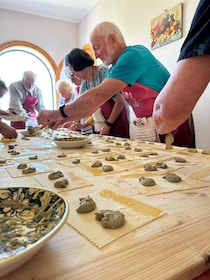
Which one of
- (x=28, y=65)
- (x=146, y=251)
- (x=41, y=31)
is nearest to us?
(x=146, y=251)

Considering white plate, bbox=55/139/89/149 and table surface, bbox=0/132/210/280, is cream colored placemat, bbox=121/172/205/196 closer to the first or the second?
table surface, bbox=0/132/210/280

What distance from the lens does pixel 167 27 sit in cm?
223

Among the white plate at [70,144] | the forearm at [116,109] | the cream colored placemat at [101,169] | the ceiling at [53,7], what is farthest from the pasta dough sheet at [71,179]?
the ceiling at [53,7]

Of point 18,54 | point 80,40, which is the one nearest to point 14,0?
point 18,54

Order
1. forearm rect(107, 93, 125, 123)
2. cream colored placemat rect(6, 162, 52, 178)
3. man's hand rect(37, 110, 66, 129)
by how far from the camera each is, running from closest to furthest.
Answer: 1. cream colored placemat rect(6, 162, 52, 178)
2. man's hand rect(37, 110, 66, 129)
3. forearm rect(107, 93, 125, 123)

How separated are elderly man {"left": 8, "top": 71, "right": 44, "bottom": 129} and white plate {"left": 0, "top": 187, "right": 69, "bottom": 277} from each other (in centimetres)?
312

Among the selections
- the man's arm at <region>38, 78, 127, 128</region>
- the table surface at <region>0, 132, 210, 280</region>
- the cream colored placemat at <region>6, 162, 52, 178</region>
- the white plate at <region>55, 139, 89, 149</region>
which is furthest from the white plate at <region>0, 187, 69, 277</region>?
the man's arm at <region>38, 78, 127, 128</region>

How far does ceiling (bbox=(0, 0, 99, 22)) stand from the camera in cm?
356

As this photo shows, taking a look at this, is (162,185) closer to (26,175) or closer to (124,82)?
(26,175)

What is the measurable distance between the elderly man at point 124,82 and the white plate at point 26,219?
0.90 metres

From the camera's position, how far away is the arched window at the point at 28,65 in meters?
3.97

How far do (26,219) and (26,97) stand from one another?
3.55m

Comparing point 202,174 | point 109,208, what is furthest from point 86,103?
point 109,208

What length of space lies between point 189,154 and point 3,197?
66 cm
